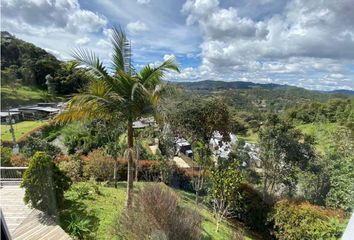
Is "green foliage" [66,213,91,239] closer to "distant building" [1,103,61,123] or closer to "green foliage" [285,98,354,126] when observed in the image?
"distant building" [1,103,61,123]

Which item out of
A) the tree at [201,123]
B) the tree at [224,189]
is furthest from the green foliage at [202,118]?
the tree at [224,189]

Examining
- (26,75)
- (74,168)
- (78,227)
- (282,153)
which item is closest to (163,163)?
(74,168)

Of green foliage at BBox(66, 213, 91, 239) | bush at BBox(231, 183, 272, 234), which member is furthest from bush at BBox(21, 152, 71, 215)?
bush at BBox(231, 183, 272, 234)

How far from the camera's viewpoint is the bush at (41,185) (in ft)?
14.4

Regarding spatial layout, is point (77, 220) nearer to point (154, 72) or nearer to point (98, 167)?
point (154, 72)

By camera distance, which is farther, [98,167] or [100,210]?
[98,167]

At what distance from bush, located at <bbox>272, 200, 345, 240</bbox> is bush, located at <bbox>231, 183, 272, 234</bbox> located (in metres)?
0.36

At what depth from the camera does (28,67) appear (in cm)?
190

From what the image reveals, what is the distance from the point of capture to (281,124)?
27.8 ft

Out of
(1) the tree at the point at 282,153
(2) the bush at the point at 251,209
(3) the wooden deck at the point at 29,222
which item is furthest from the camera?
(1) the tree at the point at 282,153

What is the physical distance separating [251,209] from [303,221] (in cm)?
153

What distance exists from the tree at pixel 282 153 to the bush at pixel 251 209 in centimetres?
85

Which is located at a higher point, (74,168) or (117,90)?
(117,90)

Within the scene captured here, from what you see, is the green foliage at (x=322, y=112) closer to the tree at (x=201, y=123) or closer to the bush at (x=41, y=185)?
the tree at (x=201, y=123)
